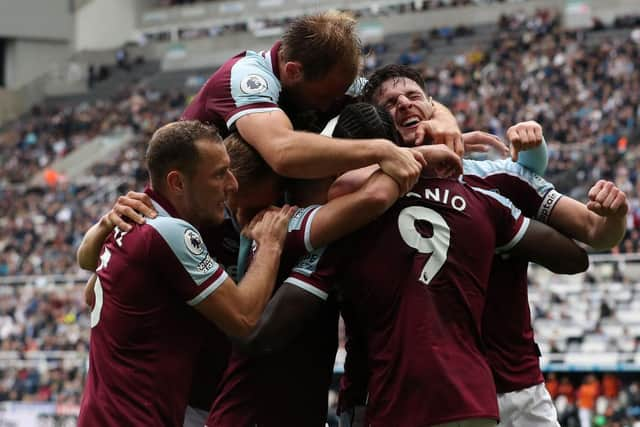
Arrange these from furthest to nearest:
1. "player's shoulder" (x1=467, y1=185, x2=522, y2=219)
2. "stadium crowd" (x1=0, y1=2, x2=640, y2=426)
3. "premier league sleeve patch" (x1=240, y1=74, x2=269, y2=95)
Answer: "stadium crowd" (x1=0, y1=2, x2=640, y2=426), "premier league sleeve patch" (x1=240, y1=74, x2=269, y2=95), "player's shoulder" (x1=467, y1=185, x2=522, y2=219)

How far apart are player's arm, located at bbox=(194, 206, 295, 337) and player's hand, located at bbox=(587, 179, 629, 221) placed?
1.20 m

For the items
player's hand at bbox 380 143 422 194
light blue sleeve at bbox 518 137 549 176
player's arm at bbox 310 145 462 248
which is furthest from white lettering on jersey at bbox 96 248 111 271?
light blue sleeve at bbox 518 137 549 176

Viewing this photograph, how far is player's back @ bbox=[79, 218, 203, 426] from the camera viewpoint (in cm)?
411

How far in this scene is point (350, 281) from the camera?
4082 mm

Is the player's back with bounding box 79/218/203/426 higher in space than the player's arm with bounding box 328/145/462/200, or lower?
lower

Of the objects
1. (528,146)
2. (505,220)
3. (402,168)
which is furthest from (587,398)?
(402,168)

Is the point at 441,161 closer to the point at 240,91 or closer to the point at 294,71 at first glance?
the point at 294,71

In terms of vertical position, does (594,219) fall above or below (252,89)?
below

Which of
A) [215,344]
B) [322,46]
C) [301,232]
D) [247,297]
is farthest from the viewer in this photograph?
[215,344]

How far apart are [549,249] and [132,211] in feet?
5.27

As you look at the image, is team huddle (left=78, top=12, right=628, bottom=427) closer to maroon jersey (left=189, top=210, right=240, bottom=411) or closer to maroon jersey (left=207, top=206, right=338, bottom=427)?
maroon jersey (left=207, top=206, right=338, bottom=427)

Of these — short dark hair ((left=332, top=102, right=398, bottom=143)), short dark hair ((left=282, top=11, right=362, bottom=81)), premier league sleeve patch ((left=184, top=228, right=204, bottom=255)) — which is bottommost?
premier league sleeve patch ((left=184, top=228, right=204, bottom=255))

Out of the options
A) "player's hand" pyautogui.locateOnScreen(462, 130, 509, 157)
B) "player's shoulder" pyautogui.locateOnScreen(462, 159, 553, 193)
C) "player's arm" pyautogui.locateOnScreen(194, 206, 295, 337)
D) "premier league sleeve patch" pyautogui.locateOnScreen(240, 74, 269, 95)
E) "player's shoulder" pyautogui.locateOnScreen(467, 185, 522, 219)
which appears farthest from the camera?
"player's hand" pyautogui.locateOnScreen(462, 130, 509, 157)

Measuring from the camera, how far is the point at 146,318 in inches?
163
